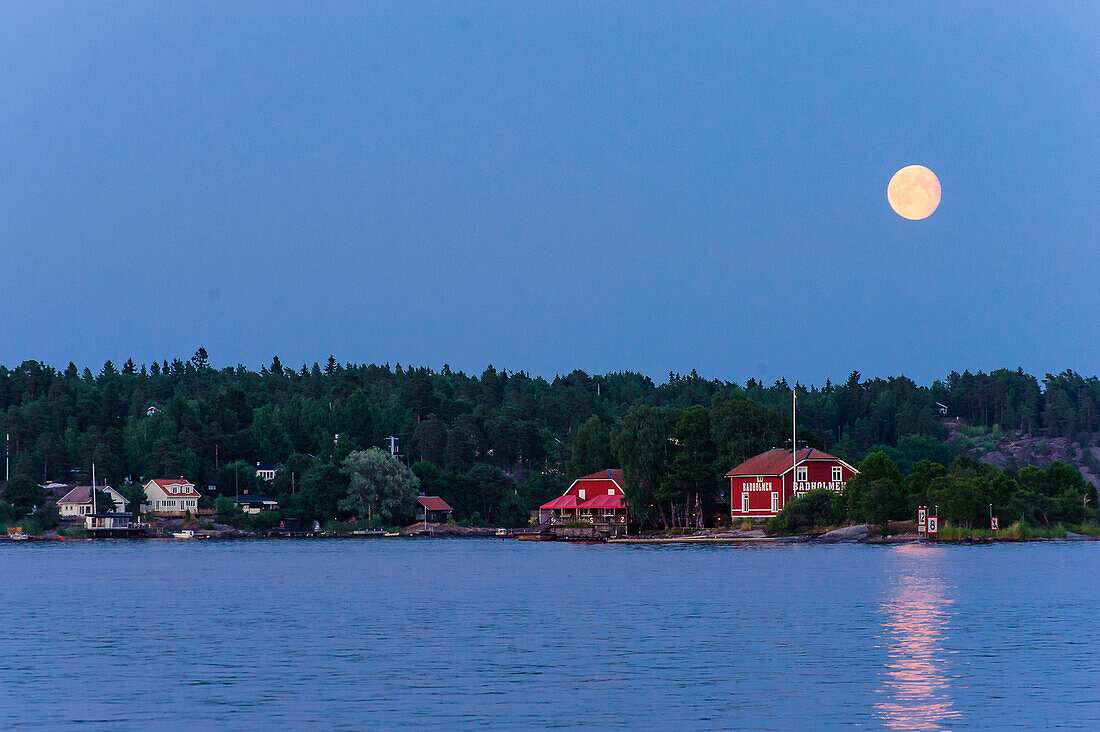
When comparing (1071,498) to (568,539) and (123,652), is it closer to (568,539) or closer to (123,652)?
(568,539)

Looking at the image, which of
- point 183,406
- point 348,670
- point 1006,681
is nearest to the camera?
point 1006,681

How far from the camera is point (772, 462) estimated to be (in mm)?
123688

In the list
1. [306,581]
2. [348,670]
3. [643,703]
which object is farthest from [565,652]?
[306,581]

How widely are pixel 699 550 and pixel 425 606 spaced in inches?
2231

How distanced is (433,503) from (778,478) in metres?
59.7

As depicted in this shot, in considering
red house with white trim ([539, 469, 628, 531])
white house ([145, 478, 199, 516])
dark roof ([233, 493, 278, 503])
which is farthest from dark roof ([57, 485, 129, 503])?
red house with white trim ([539, 469, 628, 531])

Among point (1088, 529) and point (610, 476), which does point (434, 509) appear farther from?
point (1088, 529)

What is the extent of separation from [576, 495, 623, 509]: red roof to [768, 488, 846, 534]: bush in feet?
89.6

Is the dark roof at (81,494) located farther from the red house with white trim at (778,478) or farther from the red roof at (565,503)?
the red house with white trim at (778,478)

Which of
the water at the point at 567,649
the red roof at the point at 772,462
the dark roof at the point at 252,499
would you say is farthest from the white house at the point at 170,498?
the water at the point at 567,649

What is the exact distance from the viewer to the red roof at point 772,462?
122m

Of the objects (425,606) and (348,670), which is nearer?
(348,670)

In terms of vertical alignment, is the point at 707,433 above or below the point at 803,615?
above

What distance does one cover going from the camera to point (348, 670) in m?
32.1
